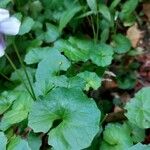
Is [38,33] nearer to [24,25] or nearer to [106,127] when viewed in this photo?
[24,25]

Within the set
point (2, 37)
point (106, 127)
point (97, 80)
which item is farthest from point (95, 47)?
point (2, 37)

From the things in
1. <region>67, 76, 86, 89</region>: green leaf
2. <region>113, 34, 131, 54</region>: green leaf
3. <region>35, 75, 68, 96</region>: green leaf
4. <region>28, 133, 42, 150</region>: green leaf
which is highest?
<region>35, 75, 68, 96</region>: green leaf

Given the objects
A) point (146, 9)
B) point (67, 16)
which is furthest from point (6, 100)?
point (146, 9)

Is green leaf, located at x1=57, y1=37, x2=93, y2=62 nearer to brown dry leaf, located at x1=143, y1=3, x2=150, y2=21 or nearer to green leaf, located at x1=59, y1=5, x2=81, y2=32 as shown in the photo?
green leaf, located at x1=59, y1=5, x2=81, y2=32

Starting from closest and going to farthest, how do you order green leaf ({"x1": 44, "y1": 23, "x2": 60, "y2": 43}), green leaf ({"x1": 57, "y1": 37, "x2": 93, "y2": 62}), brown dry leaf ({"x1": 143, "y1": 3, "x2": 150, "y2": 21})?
green leaf ({"x1": 57, "y1": 37, "x2": 93, "y2": 62})
green leaf ({"x1": 44, "y1": 23, "x2": 60, "y2": 43})
brown dry leaf ({"x1": 143, "y1": 3, "x2": 150, "y2": 21})

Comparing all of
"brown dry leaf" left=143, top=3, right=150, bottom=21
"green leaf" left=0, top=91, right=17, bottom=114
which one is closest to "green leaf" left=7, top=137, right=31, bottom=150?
"green leaf" left=0, top=91, right=17, bottom=114

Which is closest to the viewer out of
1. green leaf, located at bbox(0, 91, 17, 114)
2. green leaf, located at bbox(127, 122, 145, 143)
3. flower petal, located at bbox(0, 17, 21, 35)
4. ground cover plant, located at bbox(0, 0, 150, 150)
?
flower petal, located at bbox(0, 17, 21, 35)

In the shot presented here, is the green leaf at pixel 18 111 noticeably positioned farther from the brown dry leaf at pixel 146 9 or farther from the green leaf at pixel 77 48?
the brown dry leaf at pixel 146 9
